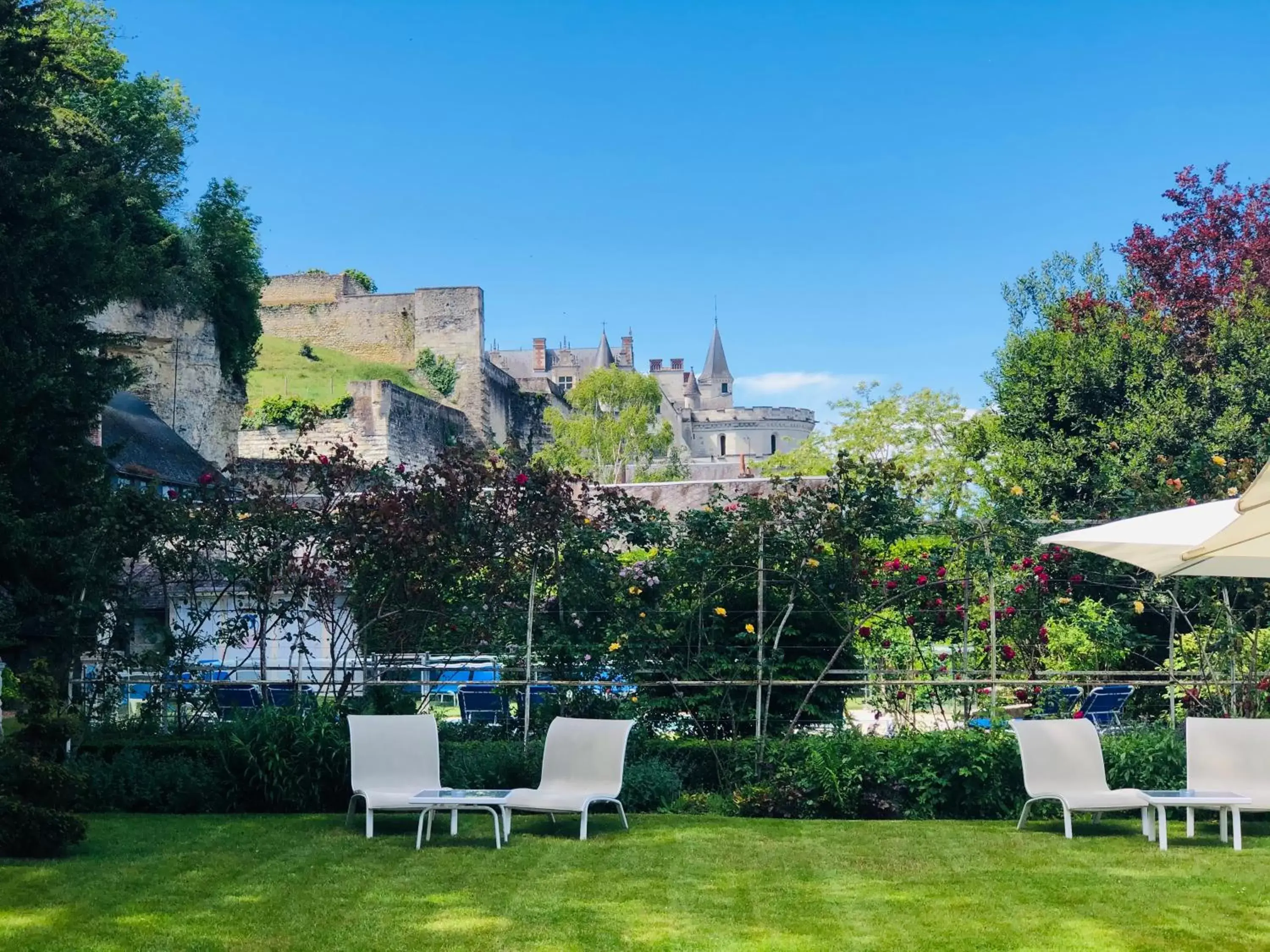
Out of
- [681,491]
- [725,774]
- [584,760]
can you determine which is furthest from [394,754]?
[681,491]

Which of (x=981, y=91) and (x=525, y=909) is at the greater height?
(x=981, y=91)

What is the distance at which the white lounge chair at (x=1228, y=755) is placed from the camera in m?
8.30

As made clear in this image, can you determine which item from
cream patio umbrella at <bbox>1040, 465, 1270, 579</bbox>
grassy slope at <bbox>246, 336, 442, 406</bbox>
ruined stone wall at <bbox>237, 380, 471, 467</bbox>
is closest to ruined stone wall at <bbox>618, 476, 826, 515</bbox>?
cream patio umbrella at <bbox>1040, 465, 1270, 579</bbox>

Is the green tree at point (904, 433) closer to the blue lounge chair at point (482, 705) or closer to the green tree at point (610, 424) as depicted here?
the green tree at point (610, 424)

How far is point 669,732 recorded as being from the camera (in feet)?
33.5

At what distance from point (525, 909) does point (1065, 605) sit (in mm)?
5886

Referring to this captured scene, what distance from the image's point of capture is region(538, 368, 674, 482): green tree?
56906 millimetres

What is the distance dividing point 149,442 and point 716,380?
290ft

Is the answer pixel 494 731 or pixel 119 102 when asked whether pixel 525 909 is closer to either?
pixel 494 731

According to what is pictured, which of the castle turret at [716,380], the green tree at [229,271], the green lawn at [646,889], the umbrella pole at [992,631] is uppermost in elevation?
the castle turret at [716,380]

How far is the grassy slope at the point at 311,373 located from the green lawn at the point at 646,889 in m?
38.2

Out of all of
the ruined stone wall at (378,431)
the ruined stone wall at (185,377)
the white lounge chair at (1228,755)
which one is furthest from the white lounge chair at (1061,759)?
the ruined stone wall at (378,431)

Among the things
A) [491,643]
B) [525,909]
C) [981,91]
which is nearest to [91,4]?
[981,91]

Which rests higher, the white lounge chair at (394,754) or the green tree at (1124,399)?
the green tree at (1124,399)
